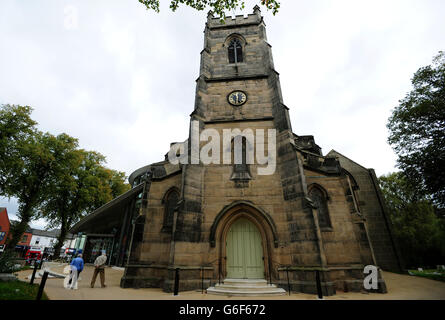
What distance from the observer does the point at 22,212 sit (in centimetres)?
1820

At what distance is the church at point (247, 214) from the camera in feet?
26.4

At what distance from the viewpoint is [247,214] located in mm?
9406

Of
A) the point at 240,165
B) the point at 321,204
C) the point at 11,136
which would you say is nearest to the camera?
the point at 321,204

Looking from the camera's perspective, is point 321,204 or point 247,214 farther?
point 321,204

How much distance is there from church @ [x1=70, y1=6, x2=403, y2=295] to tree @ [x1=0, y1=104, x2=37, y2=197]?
13.3m

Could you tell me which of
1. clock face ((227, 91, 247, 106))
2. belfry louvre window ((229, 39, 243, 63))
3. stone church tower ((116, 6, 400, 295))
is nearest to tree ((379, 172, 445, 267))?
stone church tower ((116, 6, 400, 295))

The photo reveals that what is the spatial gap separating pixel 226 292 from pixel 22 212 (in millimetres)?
22225

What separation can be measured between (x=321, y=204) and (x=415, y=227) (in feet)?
83.0

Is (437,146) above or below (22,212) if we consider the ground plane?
above

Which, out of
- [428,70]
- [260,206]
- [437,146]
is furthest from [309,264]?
[428,70]

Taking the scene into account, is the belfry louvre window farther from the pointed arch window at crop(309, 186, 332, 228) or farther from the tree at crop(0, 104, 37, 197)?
the tree at crop(0, 104, 37, 197)

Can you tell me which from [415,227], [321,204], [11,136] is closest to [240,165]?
[321,204]

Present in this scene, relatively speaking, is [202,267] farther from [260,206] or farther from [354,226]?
[354,226]

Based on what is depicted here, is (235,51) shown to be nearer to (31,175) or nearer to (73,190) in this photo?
(31,175)
